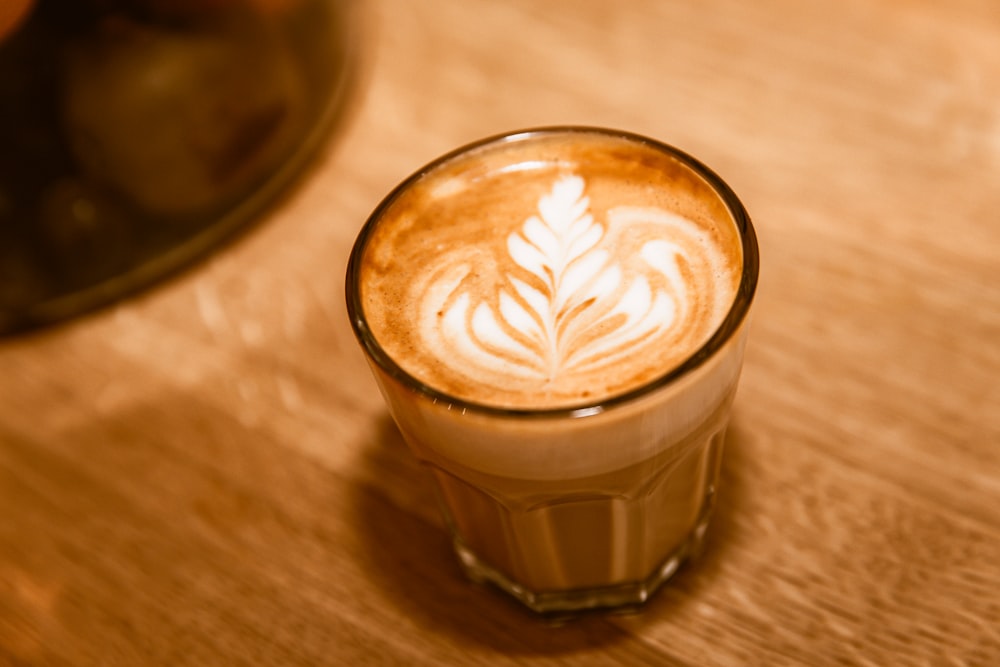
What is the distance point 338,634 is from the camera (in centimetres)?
65

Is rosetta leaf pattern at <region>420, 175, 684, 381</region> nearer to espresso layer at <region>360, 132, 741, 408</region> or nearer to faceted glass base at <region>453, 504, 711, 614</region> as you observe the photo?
espresso layer at <region>360, 132, 741, 408</region>

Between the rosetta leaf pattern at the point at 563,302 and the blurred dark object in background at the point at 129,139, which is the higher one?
the rosetta leaf pattern at the point at 563,302

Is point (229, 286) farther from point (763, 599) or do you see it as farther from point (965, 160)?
point (965, 160)

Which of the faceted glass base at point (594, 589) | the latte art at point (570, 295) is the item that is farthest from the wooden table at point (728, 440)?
the latte art at point (570, 295)

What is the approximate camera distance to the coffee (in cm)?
52

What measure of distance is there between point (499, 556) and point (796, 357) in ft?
0.95

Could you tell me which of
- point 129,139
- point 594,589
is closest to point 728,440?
point 594,589

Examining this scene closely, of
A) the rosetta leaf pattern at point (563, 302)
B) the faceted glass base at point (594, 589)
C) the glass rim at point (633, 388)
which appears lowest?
the faceted glass base at point (594, 589)

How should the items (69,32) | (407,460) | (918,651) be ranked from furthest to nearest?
1. (69,32)
2. (407,460)
3. (918,651)

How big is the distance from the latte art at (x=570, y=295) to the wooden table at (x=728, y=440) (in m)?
0.20

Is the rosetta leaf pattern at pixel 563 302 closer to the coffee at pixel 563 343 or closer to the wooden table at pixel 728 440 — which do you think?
the coffee at pixel 563 343

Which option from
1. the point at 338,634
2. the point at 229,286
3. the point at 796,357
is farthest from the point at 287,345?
the point at 796,357

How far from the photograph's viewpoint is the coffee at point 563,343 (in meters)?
0.52

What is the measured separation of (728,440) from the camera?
723 mm
